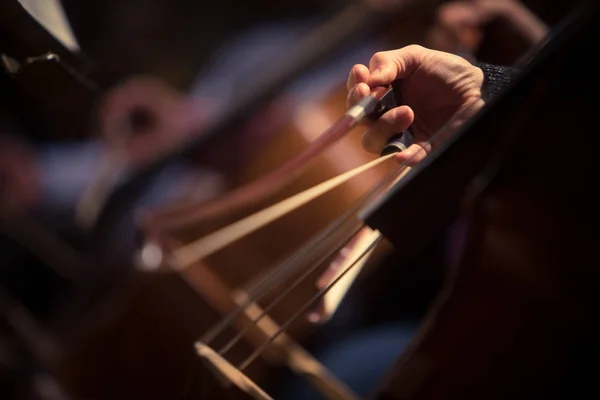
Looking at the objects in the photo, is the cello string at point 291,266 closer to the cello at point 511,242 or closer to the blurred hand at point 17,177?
the cello at point 511,242

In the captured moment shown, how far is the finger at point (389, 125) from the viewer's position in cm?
32

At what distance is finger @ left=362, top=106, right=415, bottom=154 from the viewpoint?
316 mm

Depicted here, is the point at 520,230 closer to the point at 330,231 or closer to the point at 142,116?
the point at 330,231

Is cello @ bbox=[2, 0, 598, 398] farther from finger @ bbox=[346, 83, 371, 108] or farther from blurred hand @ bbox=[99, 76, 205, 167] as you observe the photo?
blurred hand @ bbox=[99, 76, 205, 167]

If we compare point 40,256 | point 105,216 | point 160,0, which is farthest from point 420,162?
point 160,0

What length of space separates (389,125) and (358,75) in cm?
3

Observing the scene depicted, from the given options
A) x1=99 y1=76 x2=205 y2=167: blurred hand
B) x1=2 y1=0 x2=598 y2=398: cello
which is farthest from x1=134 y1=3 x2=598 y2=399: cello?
x1=99 y1=76 x2=205 y2=167: blurred hand

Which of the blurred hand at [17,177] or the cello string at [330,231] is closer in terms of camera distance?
the cello string at [330,231]

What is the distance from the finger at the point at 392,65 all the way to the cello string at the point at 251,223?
39 mm

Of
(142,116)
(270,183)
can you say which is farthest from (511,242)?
(142,116)

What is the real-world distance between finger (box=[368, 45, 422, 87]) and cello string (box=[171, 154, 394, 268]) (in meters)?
0.04

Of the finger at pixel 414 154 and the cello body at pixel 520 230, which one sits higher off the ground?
the finger at pixel 414 154

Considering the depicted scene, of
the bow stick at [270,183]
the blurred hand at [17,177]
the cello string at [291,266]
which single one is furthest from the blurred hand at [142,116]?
the cello string at [291,266]

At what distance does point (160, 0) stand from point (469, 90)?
1340 mm
